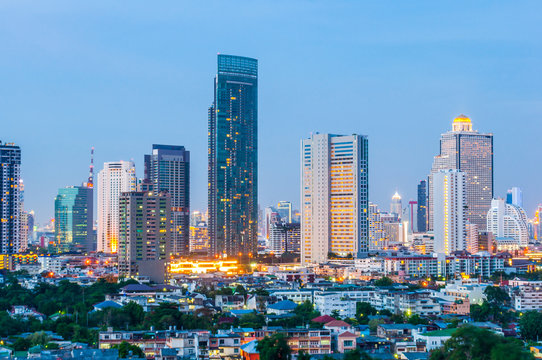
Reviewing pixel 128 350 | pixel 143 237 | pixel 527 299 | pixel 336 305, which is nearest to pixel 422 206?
pixel 143 237

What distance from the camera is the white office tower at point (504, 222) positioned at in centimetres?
11650

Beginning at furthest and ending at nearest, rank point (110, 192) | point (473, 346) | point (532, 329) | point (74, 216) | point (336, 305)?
point (110, 192)
point (74, 216)
point (336, 305)
point (532, 329)
point (473, 346)

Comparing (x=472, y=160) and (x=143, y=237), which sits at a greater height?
(x=472, y=160)

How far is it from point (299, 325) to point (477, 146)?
87.9 metres

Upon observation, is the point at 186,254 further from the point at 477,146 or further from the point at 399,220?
the point at 399,220

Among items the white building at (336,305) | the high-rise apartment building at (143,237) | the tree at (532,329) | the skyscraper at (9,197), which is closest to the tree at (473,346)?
the tree at (532,329)

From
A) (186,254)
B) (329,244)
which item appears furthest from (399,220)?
(329,244)

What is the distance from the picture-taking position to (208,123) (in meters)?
92.4

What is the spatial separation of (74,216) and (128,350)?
312 ft

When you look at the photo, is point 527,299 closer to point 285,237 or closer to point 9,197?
point 9,197

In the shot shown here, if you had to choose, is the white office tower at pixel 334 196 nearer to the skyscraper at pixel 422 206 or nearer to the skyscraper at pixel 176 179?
the skyscraper at pixel 176 179

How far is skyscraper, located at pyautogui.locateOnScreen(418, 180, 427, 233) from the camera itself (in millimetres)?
138288

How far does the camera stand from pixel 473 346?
78.3 ft

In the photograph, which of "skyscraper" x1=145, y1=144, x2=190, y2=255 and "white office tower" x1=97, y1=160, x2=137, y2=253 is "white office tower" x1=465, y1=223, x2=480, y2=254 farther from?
"white office tower" x1=97, y1=160, x2=137, y2=253
